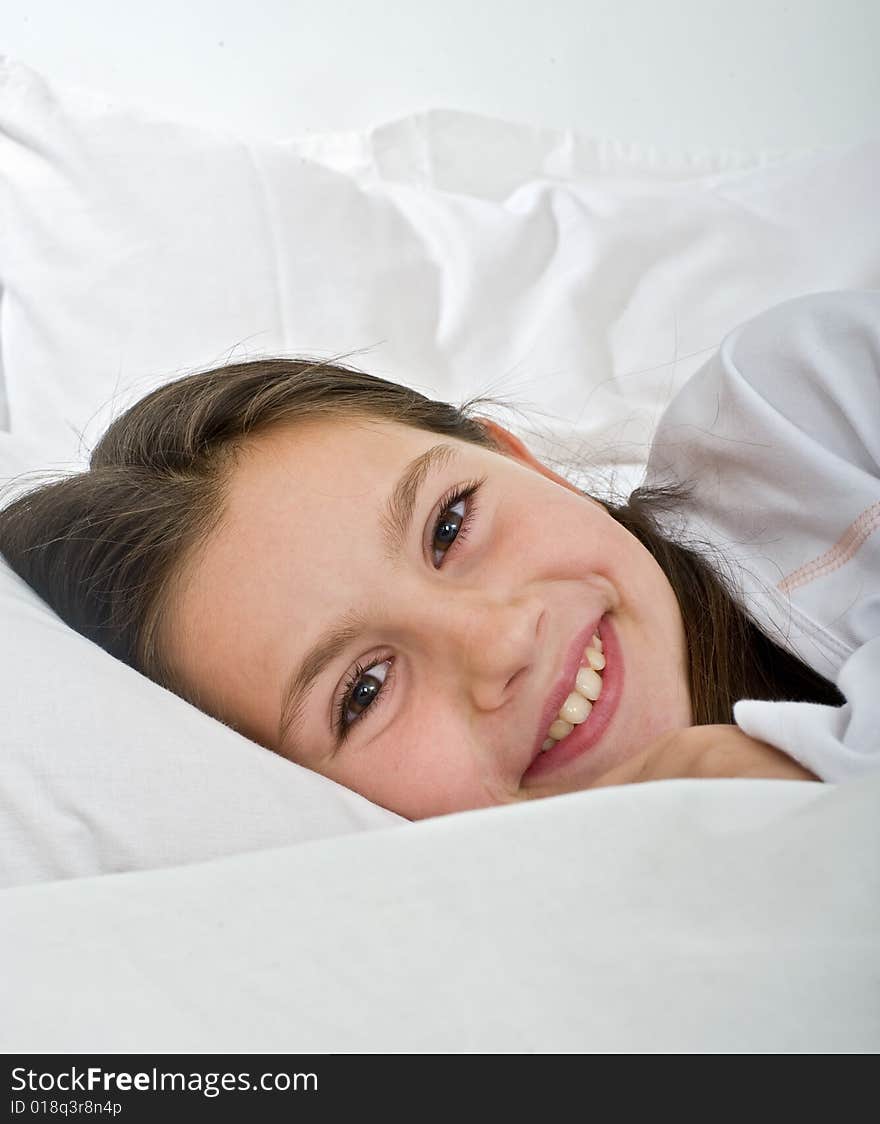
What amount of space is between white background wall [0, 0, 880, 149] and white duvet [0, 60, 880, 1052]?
0.69ft

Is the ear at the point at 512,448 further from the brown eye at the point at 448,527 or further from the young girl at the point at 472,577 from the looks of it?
the brown eye at the point at 448,527

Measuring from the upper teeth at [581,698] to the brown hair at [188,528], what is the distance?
7 cm

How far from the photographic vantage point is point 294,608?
2.47ft

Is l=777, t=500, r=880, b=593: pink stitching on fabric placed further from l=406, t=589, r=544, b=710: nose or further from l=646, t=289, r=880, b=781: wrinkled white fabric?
l=406, t=589, r=544, b=710: nose

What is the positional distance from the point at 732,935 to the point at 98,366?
92 centimetres

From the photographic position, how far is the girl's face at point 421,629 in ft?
2.45

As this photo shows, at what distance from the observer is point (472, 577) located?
78 centimetres

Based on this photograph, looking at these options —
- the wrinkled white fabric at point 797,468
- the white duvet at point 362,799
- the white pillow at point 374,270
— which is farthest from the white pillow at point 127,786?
the white pillow at point 374,270

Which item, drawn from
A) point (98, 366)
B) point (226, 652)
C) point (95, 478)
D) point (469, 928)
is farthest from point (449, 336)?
point (469, 928)

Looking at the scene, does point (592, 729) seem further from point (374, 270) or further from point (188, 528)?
point (374, 270)

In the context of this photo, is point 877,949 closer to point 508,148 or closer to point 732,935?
point 732,935

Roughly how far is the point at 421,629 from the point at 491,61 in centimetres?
107

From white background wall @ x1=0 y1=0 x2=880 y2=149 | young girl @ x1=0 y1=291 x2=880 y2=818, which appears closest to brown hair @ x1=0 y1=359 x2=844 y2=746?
young girl @ x1=0 y1=291 x2=880 y2=818

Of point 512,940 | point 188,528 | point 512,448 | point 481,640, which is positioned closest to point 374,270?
point 512,448
